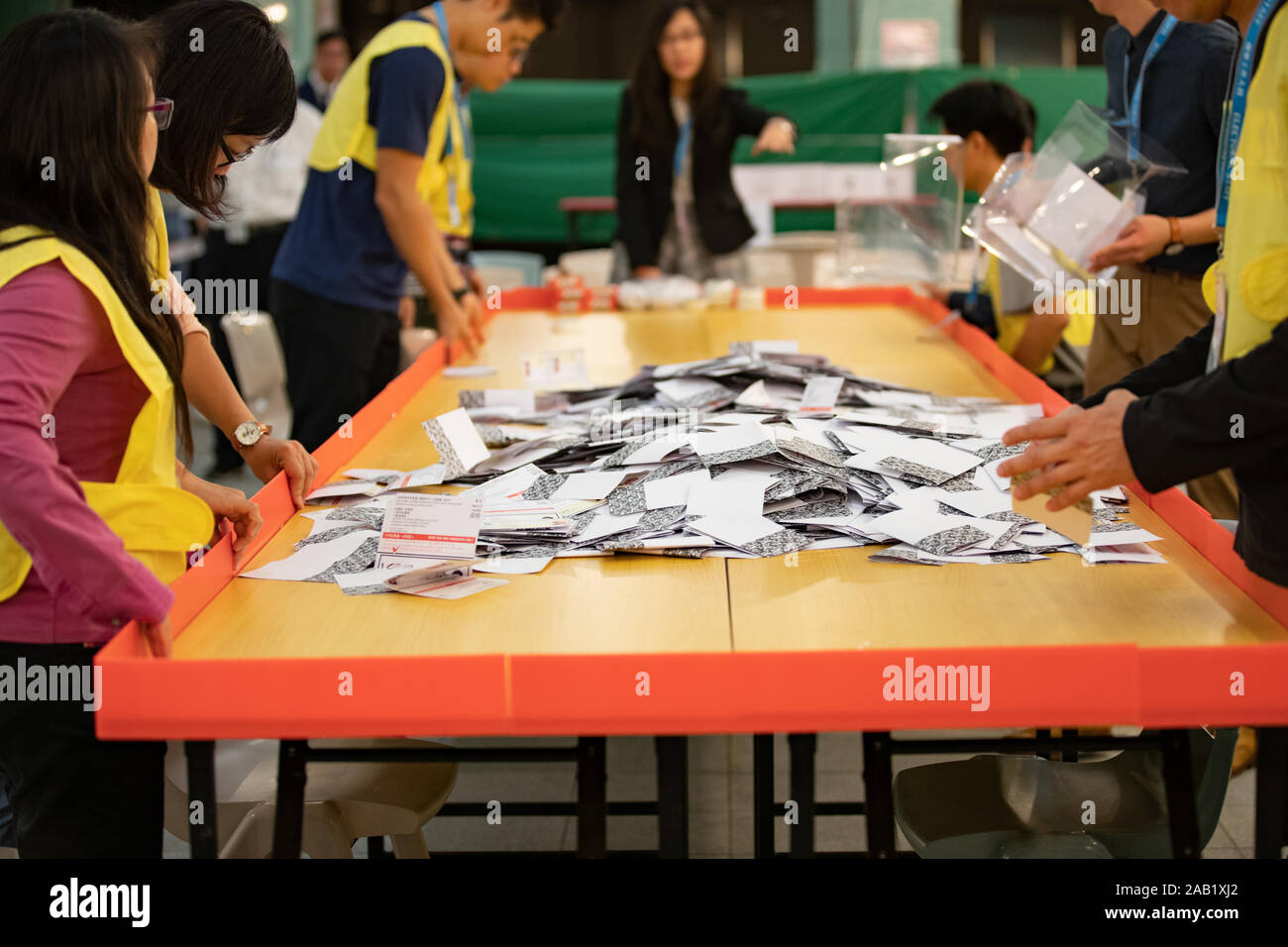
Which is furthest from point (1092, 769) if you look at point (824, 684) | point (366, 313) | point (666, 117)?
point (666, 117)

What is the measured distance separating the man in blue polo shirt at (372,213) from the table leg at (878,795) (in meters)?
1.85

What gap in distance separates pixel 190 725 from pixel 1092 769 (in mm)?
1176

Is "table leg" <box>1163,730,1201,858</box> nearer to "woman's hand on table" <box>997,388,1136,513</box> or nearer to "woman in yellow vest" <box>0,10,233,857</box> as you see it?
"woman's hand on table" <box>997,388,1136,513</box>

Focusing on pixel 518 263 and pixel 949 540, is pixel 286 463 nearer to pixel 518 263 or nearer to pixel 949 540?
pixel 949 540

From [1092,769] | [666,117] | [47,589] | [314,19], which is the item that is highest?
[314,19]

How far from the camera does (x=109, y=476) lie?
1340 mm

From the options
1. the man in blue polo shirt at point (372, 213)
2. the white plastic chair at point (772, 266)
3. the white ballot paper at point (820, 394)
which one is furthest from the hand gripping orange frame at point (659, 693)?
the white plastic chair at point (772, 266)

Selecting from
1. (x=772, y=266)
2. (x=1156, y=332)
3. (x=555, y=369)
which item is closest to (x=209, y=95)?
(x=555, y=369)

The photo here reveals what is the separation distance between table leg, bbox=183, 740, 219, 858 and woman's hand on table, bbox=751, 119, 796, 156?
9.34 feet

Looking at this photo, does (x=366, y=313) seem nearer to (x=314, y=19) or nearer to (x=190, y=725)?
(x=190, y=725)

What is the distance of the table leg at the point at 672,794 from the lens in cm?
128

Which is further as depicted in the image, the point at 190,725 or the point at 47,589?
the point at 47,589

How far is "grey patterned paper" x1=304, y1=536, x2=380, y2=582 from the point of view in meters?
1.53

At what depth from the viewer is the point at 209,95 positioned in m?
1.62
